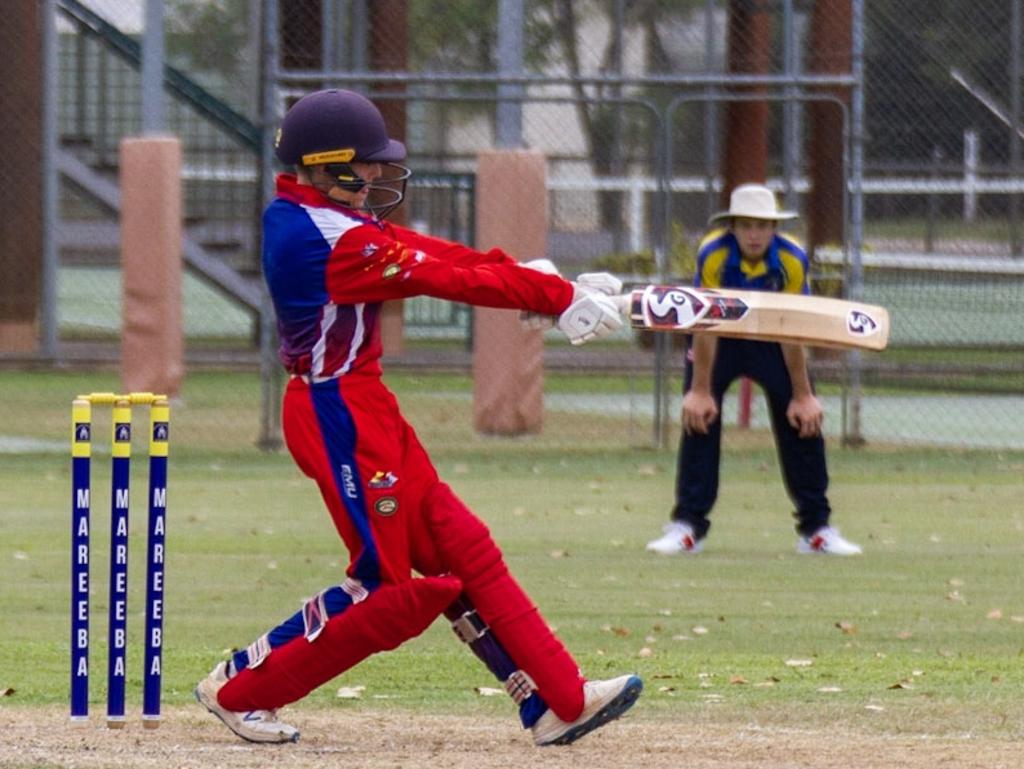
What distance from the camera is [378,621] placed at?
6.70m

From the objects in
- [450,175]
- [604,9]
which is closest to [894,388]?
[450,175]

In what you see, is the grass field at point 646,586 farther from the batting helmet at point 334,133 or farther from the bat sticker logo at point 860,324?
the batting helmet at point 334,133

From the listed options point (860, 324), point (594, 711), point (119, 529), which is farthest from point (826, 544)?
point (119, 529)

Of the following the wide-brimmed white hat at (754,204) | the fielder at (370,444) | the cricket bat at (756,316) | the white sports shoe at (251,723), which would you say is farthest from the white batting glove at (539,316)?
the wide-brimmed white hat at (754,204)

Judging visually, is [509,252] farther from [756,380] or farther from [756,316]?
[756,316]

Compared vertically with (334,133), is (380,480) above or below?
below

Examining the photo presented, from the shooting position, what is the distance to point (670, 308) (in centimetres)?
703

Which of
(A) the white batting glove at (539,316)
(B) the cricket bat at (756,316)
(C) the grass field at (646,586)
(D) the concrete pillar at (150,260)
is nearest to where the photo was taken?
(A) the white batting glove at (539,316)

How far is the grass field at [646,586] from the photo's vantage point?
311 inches

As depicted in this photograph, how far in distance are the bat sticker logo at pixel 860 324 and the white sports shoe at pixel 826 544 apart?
4348 millimetres

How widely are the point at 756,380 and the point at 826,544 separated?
3.05 feet

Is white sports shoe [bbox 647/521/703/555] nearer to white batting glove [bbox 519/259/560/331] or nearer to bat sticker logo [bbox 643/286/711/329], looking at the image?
bat sticker logo [bbox 643/286/711/329]

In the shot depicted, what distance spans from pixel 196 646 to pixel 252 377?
42.7 ft

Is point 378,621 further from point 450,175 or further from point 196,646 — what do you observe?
point 450,175
